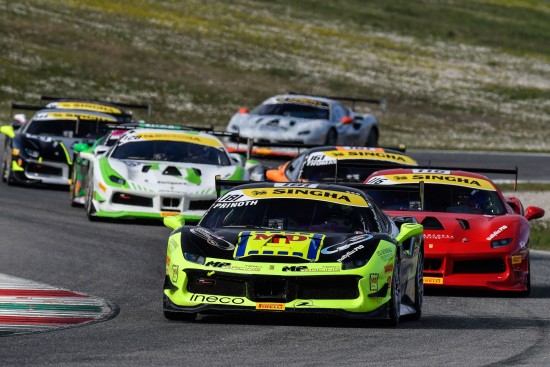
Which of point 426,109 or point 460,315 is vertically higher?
point 460,315

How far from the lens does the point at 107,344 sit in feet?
29.9

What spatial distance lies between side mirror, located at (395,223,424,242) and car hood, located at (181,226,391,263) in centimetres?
46

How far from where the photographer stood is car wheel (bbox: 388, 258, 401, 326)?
10.4 metres

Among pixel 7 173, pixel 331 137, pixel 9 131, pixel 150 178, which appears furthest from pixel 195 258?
pixel 331 137

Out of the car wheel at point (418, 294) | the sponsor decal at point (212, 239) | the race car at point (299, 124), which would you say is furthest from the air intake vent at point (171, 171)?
the race car at point (299, 124)

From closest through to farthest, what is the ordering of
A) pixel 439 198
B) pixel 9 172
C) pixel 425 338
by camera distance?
pixel 425 338
pixel 439 198
pixel 9 172

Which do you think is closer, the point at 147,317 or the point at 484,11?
the point at 147,317

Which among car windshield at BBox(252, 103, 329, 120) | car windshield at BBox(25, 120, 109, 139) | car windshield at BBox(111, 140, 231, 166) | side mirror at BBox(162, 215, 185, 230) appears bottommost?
car windshield at BBox(252, 103, 329, 120)

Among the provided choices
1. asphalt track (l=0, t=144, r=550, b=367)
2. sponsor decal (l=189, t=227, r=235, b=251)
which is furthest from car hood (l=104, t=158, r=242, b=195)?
sponsor decal (l=189, t=227, r=235, b=251)

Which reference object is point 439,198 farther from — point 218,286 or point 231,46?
point 231,46

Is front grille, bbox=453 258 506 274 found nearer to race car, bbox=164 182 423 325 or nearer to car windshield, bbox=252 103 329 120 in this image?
race car, bbox=164 182 423 325

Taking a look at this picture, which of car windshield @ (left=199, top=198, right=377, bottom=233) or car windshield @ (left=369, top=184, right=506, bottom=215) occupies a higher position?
car windshield @ (left=199, top=198, right=377, bottom=233)

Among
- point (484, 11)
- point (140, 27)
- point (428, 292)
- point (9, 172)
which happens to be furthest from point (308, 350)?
point (484, 11)

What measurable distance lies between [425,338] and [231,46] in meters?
55.3
